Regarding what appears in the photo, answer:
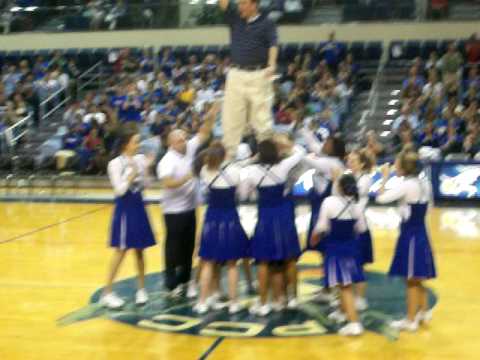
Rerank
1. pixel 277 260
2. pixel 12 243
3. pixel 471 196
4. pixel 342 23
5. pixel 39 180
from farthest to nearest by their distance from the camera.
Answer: pixel 342 23
pixel 39 180
pixel 471 196
pixel 12 243
pixel 277 260

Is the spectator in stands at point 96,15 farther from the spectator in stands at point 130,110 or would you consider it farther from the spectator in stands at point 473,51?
the spectator in stands at point 473,51

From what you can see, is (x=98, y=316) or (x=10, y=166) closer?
(x=98, y=316)

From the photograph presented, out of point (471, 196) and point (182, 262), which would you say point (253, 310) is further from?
point (471, 196)

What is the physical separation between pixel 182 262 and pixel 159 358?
191cm

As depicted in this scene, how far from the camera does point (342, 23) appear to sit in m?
20.2

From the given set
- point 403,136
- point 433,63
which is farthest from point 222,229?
point 433,63

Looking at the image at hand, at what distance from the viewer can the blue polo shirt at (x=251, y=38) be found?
736 cm

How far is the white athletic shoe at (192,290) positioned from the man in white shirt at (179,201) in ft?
0.27

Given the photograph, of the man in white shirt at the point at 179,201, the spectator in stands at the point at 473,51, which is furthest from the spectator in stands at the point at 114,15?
the man in white shirt at the point at 179,201

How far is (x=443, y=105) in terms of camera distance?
16672 millimetres

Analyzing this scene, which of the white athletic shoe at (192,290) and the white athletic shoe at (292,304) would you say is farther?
the white athletic shoe at (192,290)

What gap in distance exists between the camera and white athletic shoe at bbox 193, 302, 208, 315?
723 centimetres

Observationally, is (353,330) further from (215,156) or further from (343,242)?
(215,156)

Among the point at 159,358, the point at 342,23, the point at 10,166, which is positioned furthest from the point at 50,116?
the point at 159,358
